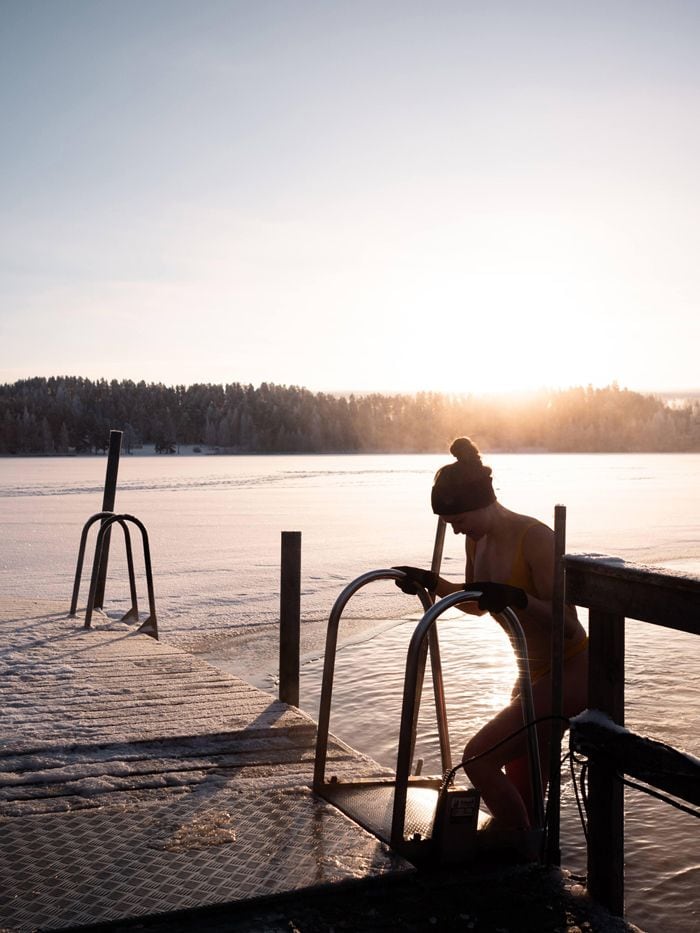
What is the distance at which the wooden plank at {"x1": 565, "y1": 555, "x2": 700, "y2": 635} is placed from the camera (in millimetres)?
2844

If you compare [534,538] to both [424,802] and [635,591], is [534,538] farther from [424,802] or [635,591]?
[424,802]

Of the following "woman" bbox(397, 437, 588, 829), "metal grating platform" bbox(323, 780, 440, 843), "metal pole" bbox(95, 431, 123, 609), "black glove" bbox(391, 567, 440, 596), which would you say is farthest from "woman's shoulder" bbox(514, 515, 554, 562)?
"metal pole" bbox(95, 431, 123, 609)

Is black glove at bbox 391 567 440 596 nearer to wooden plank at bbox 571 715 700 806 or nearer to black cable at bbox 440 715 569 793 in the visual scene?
black cable at bbox 440 715 569 793

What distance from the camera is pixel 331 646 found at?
161 inches

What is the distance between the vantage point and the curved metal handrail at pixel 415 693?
3395mm

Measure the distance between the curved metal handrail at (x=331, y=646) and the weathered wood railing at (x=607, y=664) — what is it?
0.76m

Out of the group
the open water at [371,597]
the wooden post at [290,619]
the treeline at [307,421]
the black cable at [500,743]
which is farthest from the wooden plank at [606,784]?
the treeline at [307,421]

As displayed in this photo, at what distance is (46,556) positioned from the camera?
16.4m

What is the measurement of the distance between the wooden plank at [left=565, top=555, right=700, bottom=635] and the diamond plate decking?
3.98ft

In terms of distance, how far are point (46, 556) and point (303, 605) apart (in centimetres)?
645

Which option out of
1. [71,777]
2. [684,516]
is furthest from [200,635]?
[684,516]

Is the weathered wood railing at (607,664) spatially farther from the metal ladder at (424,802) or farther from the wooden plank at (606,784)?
the metal ladder at (424,802)

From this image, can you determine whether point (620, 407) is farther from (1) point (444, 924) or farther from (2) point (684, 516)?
(1) point (444, 924)

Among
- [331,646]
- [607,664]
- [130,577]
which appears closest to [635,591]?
[607,664]
